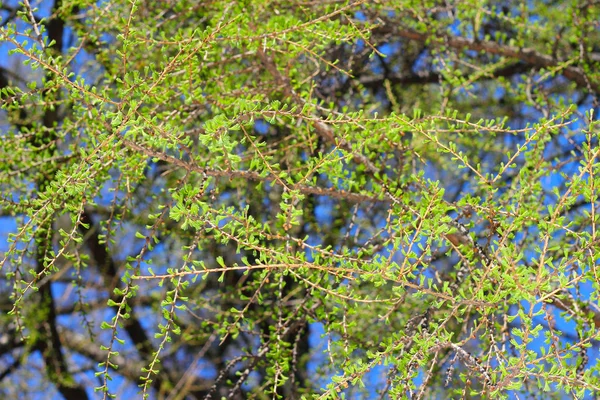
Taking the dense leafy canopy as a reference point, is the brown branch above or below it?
above

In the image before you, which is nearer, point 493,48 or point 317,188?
point 317,188

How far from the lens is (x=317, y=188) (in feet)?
4.56

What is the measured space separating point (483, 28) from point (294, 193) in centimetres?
196

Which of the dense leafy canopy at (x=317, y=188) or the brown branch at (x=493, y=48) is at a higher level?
the brown branch at (x=493, y=48)

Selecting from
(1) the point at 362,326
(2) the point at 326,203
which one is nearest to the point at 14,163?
(1) the point at 362,326

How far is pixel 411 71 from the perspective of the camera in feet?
9.61

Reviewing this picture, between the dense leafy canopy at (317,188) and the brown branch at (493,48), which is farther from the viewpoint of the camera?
the brown branch at (493,48)

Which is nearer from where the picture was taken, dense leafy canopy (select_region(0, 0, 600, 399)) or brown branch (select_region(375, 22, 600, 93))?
dense leafy canopy (select_region(0, 0, 600, 399))

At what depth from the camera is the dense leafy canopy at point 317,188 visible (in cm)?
114

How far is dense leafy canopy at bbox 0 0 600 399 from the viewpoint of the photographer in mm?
1140

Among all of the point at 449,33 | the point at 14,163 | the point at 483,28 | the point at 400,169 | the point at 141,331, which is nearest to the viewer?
the point at 400,169

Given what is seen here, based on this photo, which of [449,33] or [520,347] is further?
[449,33]

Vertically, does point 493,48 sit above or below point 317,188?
above

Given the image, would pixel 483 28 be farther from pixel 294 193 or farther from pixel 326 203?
pixel 294 193
